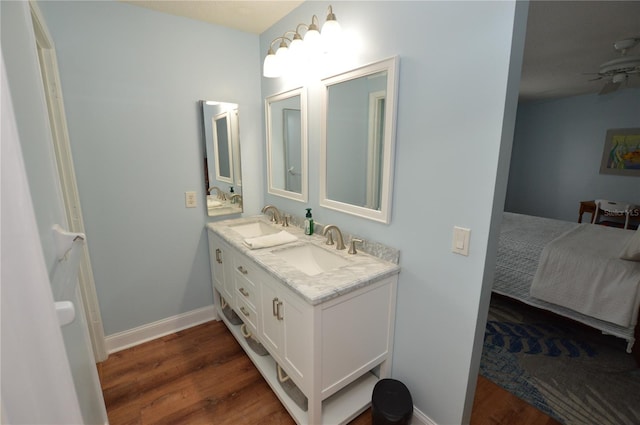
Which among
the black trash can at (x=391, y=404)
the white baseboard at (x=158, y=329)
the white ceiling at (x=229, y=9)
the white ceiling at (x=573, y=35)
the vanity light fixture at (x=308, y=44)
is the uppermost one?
the white ceiling at (x=229, y=9)

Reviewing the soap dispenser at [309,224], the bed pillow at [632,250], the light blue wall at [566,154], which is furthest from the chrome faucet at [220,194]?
the light blue wall at [566,154]

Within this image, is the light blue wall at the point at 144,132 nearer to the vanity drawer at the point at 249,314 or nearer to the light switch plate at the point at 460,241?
the vanity drawer at the point at 249,314

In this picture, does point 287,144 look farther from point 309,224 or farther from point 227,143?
point 309,224

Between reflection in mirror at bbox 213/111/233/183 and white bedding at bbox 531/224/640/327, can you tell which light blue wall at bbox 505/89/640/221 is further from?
reflection in mirror at bbox 213/111/233/183

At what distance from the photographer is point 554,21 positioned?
77.6 inches

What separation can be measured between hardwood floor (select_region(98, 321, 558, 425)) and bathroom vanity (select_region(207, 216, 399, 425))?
13cm

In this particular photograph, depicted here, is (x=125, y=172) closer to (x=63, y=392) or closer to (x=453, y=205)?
(x=63, y=392)

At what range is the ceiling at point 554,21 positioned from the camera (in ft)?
5.89

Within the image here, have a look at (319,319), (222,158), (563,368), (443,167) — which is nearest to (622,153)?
(563,368)

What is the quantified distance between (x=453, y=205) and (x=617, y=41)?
2536 millimetres

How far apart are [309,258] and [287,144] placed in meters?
0.93

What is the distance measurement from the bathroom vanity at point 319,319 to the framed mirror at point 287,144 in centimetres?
50

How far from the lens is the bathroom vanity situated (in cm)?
128

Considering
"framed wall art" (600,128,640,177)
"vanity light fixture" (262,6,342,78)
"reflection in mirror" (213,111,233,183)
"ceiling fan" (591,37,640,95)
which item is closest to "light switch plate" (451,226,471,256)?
"vanity light fixture" (262,6,342,78)
